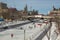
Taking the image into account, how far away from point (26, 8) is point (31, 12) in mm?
4993

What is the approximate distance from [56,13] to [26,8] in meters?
29.8

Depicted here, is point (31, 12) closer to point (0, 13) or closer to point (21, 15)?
point (21, 15)

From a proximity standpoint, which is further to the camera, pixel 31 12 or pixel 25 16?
pixel 31 12

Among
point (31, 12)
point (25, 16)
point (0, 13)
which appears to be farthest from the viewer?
point (31, 12)

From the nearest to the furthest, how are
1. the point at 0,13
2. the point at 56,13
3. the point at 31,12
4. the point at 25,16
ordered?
the point at 0,13 < the point at 56,13 < the point at 25,16 < the point at 31,12

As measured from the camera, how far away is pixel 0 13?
53.8 m

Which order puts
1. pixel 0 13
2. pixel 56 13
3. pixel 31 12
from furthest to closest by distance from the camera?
pixel 31 12
pixel 56 13
pixel 0 13

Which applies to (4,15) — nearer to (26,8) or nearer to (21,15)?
(21,15)

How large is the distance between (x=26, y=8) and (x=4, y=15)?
37.3 meters

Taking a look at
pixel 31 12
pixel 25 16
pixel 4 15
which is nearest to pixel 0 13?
pixel 4 15

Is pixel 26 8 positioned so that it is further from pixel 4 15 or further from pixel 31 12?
pixel 4 15

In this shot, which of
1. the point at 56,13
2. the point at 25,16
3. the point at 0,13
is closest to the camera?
the point at 0,13

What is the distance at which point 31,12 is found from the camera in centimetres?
8806

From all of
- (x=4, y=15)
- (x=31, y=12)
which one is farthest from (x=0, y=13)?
(x=31, y=12)
